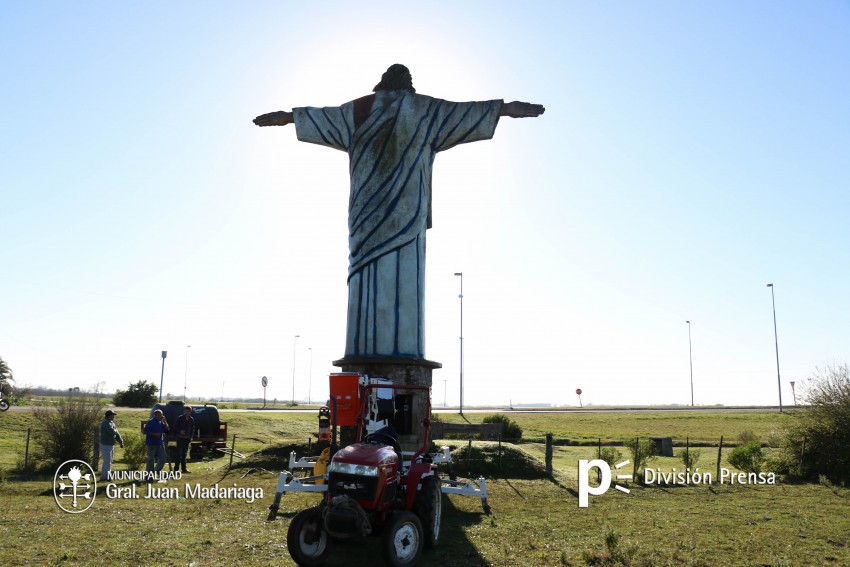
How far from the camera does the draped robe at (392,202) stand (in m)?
15.0

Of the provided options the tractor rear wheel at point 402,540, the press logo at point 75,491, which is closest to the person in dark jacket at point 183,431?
the press logo at point 75,491

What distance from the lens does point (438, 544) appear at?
8.55m

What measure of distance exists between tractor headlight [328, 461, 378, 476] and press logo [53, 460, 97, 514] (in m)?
5.55

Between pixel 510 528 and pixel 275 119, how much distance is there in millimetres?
12271

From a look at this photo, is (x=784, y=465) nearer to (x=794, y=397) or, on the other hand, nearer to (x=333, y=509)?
(x=794, y=397)

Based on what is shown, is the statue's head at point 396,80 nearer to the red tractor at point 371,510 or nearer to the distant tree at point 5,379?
the red tractor at point 371,510

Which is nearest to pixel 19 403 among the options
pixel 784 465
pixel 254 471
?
pixel 254 471

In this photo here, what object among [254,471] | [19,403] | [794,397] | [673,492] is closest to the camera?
[673,492]

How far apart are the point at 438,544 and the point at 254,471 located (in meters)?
8.12

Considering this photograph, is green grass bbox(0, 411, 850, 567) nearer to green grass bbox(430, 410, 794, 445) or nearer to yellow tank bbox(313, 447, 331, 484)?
yellow tank bbox(313, 447, 331, 484)

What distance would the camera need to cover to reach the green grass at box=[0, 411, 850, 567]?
7.71 meters

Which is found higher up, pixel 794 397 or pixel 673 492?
pixel 794 397

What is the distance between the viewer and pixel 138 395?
3897 cm

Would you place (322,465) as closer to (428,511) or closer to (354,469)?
(428,511)
